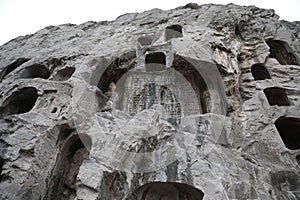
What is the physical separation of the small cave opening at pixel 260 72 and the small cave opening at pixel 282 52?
6.99ft

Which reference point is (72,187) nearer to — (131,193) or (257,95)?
(131,193)

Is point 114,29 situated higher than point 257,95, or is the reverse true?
point 114,29

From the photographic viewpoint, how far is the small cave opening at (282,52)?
49.1 feet

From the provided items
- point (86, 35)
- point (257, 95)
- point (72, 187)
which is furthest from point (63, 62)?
point (257, 95)

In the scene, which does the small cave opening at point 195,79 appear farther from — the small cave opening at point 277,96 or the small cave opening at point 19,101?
the small cave opening at point 19,101

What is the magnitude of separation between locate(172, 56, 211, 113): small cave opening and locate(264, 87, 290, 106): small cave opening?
2959mm

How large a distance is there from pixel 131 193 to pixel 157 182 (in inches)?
31.1

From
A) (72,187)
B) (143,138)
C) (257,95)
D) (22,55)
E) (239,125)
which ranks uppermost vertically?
(22,55)

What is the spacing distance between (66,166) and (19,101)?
477cm

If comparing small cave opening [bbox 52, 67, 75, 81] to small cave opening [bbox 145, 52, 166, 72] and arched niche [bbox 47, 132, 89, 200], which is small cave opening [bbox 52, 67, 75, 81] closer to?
small cave opening [bbox 145, 52, 166, 72]

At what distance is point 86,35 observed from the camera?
1631 cm

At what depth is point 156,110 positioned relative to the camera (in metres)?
8.97

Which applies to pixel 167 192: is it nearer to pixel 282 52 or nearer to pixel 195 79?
pixel 195 79

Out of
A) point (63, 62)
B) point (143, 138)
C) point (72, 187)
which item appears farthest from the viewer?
point (63, 62)
